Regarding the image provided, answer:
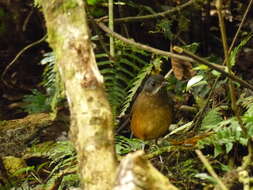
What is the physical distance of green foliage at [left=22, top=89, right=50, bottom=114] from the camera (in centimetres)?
690

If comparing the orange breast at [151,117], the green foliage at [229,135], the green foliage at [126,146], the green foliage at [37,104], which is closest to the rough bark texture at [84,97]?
the green foliage at [229,135]

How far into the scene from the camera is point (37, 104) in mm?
6969

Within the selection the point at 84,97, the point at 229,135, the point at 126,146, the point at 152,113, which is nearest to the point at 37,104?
the point at 152,113

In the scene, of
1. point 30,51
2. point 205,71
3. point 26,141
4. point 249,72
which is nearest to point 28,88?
point 30,51

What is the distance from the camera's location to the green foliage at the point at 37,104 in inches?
272

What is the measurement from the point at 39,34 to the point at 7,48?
1.52ft

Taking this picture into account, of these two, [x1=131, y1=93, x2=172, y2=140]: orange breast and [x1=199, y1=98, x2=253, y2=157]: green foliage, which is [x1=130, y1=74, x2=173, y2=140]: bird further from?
[x1=199, y1=98, x2=253, y2=157]: green foliage

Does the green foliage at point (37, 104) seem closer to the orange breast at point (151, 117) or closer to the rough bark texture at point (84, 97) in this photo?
the orange breast at point (151, 117)

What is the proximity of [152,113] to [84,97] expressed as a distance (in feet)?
7.47

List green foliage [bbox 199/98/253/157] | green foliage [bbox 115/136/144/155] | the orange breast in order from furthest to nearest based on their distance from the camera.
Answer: the orange breast < green foliage [bbox 115/136/144/155] < green foliage [bbox 199/98/253/157]

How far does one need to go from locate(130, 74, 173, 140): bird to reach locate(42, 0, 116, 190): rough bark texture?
207 centimetres

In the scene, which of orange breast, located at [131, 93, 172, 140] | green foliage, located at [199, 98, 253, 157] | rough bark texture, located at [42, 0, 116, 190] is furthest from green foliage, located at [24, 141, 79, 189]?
rough bark texture, located at [42, 0, 116, 190]

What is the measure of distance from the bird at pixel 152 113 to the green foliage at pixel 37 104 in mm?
1726

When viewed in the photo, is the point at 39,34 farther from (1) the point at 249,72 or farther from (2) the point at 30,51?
(1) the point at 249,72
